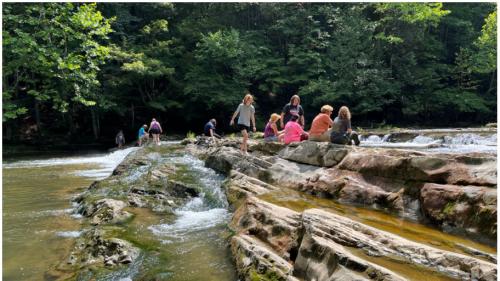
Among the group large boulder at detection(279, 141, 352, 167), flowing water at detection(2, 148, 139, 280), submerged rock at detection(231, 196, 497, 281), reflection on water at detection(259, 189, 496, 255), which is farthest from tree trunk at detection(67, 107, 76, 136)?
submerged rock at detection(231, 196, 497, 281)

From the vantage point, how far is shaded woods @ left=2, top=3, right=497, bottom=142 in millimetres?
30609

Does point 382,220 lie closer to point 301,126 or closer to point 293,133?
point 293,133

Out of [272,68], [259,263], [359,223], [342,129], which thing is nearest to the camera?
[259,263]

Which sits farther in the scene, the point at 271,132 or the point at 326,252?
the point at 271,132

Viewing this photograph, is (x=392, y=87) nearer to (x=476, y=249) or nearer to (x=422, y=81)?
(x=422, y=81)

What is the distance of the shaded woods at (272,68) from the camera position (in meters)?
30.6

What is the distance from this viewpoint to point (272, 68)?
3266 centimetres

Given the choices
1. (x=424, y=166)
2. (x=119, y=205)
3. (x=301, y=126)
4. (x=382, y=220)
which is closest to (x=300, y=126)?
(x=301, y=126)

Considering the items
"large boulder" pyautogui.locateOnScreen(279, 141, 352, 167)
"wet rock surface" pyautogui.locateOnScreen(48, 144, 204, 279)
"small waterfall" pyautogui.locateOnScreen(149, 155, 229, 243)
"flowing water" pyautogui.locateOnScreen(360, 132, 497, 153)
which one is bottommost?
"flowing water" pyautogui.locateOnScreen(360, 132, 497, 153)

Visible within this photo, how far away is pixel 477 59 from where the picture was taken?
1310 inches

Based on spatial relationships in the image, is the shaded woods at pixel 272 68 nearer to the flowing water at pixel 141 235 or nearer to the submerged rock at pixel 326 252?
the flowing water at pixel 141 235

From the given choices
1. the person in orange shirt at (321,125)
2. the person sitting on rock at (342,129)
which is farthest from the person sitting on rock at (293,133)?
the person sitting on rock at (342,129)

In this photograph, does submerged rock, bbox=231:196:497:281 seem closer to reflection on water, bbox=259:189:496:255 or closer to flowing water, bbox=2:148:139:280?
reflection on water, bbox=259:189:496:255

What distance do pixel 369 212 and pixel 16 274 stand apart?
16.4 feet
